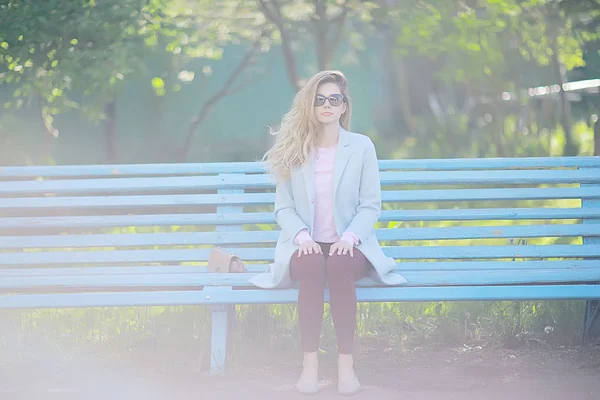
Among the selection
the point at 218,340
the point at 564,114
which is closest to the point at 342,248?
the point at 218,340

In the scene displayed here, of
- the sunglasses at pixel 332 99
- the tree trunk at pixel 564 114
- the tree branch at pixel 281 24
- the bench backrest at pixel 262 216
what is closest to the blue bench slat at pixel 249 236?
the bench backrest at pixel 262 216

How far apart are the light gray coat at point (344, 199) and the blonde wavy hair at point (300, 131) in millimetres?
46

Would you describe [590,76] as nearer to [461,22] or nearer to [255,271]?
[461,22]

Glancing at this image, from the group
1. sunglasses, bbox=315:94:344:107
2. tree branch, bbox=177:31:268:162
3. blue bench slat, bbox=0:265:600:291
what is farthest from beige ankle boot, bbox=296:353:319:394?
tree branch, bbox=177:31:268:162

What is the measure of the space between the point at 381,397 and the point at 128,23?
3453 mm

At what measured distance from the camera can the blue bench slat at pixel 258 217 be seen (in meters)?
4.47

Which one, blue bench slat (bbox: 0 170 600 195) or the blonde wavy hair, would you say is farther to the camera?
blue bench slat (bbox: 0 170 600 195)

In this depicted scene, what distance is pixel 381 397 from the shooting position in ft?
12.6

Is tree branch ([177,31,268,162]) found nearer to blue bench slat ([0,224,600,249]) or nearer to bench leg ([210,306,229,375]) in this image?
blue bench slat ([0,224,600,249])

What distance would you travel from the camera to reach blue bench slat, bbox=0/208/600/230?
4.47 m

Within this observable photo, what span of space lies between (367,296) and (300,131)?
2.71 feet

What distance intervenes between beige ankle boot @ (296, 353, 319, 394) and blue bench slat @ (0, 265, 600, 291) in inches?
16.7

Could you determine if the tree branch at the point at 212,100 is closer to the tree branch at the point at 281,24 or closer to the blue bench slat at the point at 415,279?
the tree branch at the point at 281,24

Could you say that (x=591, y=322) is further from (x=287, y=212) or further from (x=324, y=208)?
(x=287, y=212)
